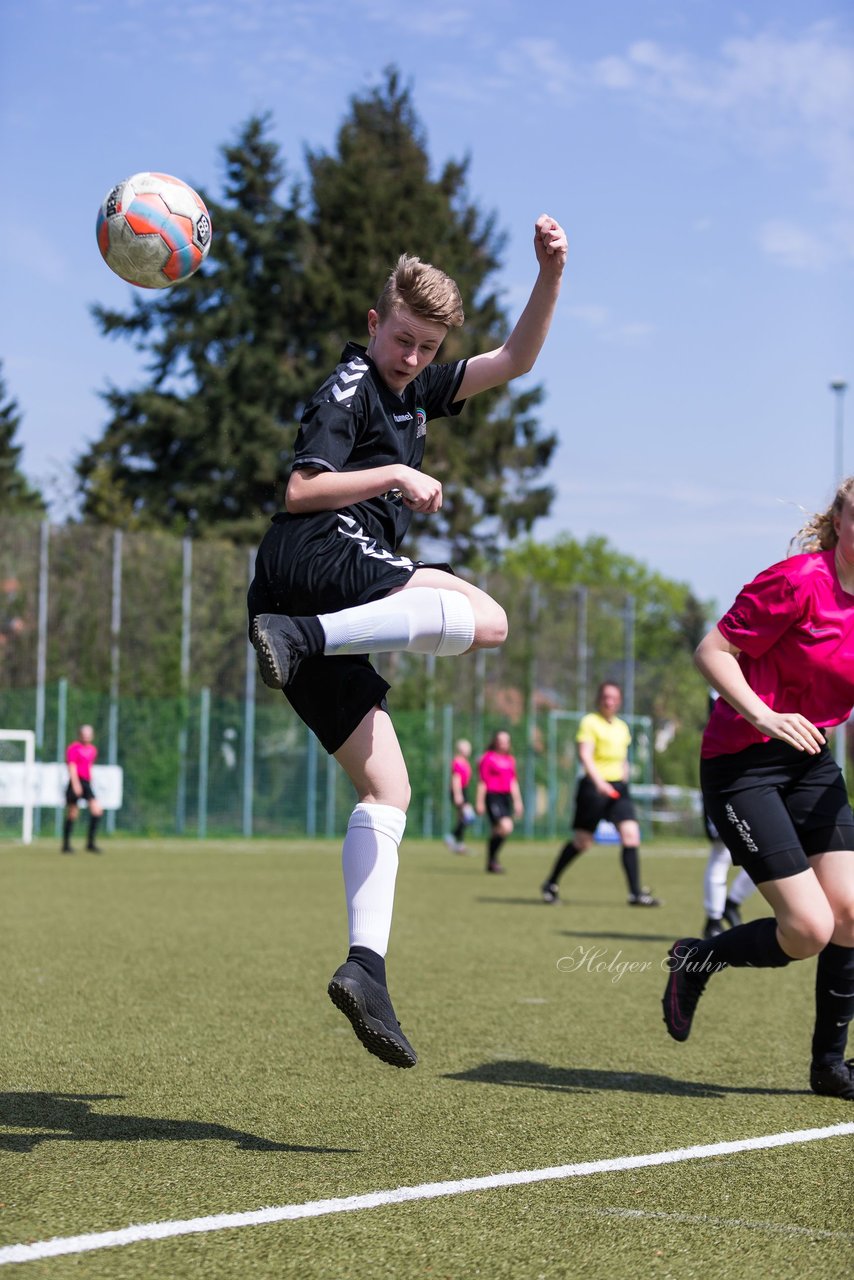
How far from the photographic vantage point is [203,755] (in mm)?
34469

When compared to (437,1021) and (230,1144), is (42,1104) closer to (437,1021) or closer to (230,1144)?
(230,1144)

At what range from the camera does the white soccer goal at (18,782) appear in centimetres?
2884

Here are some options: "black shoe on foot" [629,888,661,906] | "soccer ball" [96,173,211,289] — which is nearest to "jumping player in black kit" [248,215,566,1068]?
"soccer ball" [96,173,211,289]

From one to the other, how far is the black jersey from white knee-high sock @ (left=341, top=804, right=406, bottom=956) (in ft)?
2.77

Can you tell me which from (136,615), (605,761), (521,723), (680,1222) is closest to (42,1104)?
(680,1222)

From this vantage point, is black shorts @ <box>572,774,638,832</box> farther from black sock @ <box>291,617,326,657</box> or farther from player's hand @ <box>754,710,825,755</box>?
black sock @ <box>291,617,326,657</box>

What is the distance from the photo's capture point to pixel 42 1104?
16.8ft

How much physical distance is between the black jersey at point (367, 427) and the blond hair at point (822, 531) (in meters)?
1.60

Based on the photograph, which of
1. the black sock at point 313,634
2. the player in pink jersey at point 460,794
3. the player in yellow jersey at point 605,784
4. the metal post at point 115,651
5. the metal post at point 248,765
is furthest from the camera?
the metal post at point 248,765

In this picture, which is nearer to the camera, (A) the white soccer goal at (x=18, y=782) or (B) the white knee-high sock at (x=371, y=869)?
(B) the white knee-high sock at (x=371, y=869)

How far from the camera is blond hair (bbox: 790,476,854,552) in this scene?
5695 millimetres

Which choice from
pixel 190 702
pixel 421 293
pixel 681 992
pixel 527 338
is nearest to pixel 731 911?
pixel 681 992

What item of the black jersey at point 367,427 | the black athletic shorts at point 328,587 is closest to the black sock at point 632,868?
the black jersey at point 367,427

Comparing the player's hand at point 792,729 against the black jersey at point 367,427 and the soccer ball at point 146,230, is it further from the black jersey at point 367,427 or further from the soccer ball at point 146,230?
the soccer ball at point 146,230
